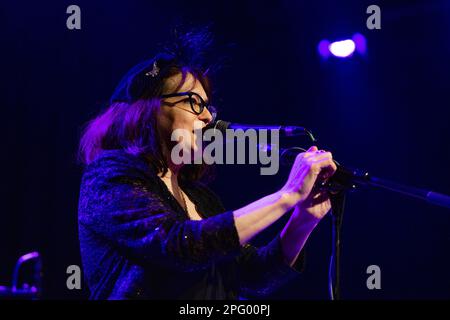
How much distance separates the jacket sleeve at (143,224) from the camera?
1.55 m

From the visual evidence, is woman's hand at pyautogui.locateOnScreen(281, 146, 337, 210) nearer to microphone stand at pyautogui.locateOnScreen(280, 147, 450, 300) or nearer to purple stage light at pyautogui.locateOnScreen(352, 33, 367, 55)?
microphone stand at pyautogui.locateOnScreen(280, 147, 450, 300)

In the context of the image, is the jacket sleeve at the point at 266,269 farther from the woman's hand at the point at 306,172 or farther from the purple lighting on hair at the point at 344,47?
the purple lighting on hair at the point at 344,47

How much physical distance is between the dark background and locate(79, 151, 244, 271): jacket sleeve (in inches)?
90.8

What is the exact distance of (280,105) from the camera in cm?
470

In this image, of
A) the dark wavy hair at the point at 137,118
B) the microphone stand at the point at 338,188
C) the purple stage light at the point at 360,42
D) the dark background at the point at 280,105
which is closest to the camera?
the microphone stand at the point at 338,188

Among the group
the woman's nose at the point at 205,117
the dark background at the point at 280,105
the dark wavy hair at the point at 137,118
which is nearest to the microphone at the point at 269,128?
the woman's nose at the point at 205,117

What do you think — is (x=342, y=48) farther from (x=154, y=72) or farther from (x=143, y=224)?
(x=143, y=224)

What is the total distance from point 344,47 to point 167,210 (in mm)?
3327

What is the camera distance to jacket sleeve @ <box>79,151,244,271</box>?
155 centimetres

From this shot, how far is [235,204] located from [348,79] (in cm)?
148

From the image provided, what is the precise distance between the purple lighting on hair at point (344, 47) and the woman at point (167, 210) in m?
2.67

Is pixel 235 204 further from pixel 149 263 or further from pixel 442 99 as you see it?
pixel 149 263

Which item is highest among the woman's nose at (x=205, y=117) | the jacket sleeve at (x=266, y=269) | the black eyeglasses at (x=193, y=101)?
the black eyeglasses at (x=193, y=101)

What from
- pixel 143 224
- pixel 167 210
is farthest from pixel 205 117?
pixel 143 224
